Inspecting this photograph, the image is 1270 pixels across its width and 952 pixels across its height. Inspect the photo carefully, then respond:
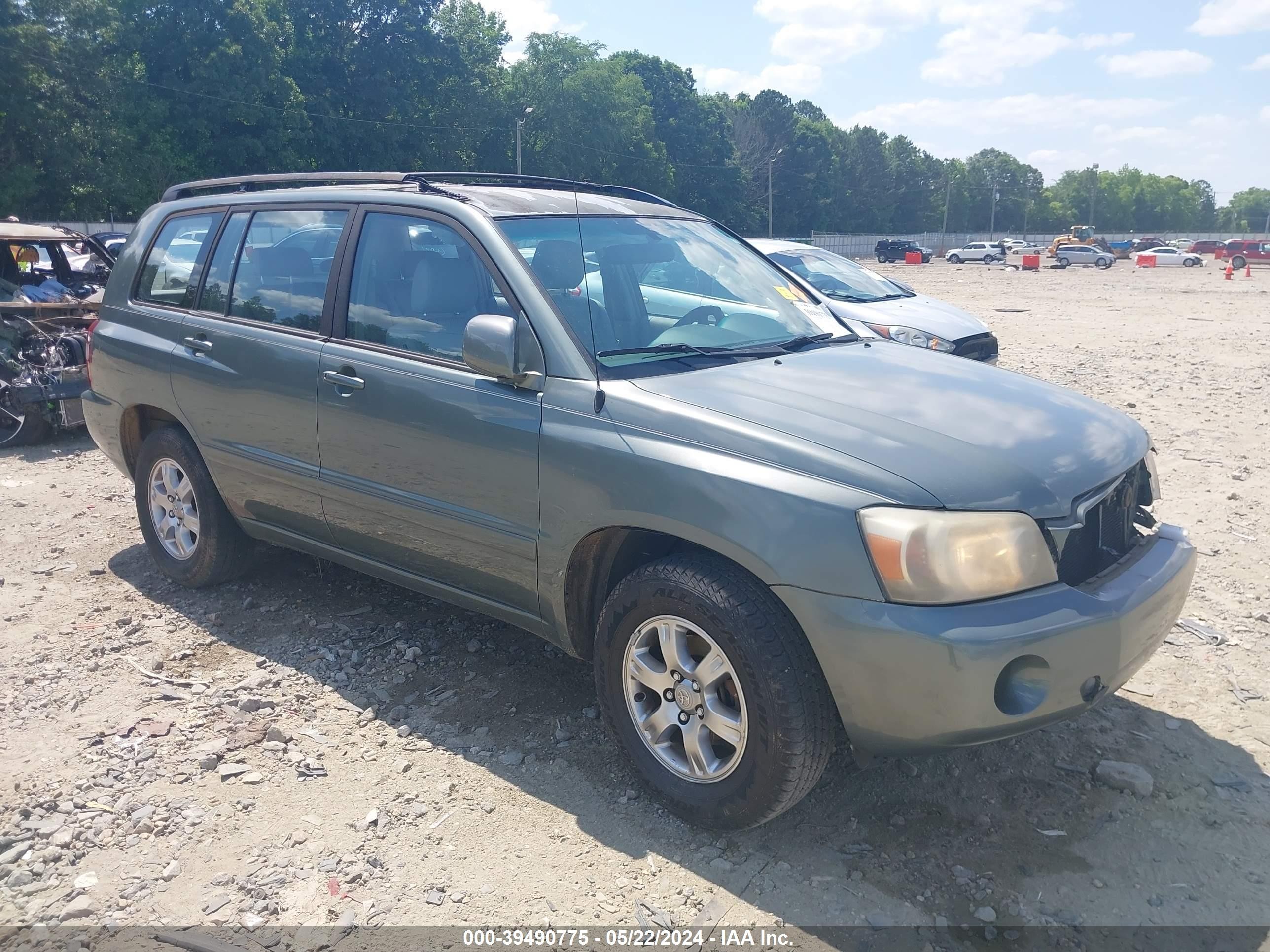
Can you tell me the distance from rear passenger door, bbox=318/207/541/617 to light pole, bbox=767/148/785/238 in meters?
89.3

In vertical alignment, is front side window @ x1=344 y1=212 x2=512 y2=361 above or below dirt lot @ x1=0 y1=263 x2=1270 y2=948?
above

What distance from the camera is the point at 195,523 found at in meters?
5.01

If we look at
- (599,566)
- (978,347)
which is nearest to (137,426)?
(599,566)

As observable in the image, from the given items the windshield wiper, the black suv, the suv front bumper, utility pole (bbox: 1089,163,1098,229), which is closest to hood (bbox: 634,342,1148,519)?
the windshield wiper

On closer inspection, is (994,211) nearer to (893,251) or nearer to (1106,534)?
(893,251)

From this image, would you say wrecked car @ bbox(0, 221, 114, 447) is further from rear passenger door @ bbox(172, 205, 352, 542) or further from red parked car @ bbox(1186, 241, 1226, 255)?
red parked car @ bbox(1186, 241, 1226, 255)

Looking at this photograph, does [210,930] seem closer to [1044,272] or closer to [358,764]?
[358,764]

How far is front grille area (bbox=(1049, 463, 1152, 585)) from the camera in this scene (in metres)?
2.94

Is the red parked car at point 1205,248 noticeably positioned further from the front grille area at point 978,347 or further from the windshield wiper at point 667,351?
the windshield wiper at point 667,351

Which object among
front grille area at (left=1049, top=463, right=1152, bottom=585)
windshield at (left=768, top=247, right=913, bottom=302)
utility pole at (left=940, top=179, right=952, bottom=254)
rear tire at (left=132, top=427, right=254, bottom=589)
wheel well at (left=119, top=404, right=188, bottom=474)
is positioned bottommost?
rear tire at (left=132, top=427, right=254, bottom=589)

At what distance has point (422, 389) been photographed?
371 centimetres

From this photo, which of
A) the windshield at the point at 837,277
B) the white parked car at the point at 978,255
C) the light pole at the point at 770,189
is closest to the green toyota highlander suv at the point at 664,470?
the windshield at the point at 837,277

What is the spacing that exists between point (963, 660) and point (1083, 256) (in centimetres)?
6316

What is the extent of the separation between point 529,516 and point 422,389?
0.68 metres
